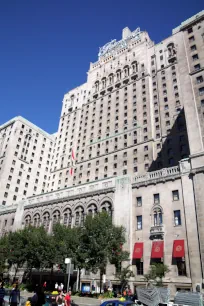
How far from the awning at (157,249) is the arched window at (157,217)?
2720mm

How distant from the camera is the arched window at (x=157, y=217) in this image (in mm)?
36156

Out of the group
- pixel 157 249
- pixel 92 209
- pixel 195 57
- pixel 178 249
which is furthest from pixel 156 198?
pixel 195 57

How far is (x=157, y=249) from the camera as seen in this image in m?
33.8

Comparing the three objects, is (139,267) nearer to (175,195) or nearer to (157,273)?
(157,273)

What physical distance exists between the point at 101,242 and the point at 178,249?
981 centimetres

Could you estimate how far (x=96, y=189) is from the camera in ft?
149

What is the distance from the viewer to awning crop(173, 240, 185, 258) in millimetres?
31642

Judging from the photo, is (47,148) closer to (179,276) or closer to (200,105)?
(200,105)

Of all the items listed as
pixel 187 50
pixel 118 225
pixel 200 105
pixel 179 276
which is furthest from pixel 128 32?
pixel 179 276

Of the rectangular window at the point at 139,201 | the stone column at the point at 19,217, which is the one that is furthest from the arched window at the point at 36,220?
the rectangular window at the point at 139,201

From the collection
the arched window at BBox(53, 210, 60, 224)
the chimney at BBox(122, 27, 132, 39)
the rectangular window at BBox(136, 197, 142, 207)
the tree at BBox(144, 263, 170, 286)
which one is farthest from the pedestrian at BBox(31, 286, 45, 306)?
the chimney at BBox(122, 27, 132, 39)

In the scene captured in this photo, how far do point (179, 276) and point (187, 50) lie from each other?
135 feet

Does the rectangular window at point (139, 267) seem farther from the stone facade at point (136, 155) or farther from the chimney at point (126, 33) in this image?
the chimney at point (126, 33)

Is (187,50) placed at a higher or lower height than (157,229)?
higher
